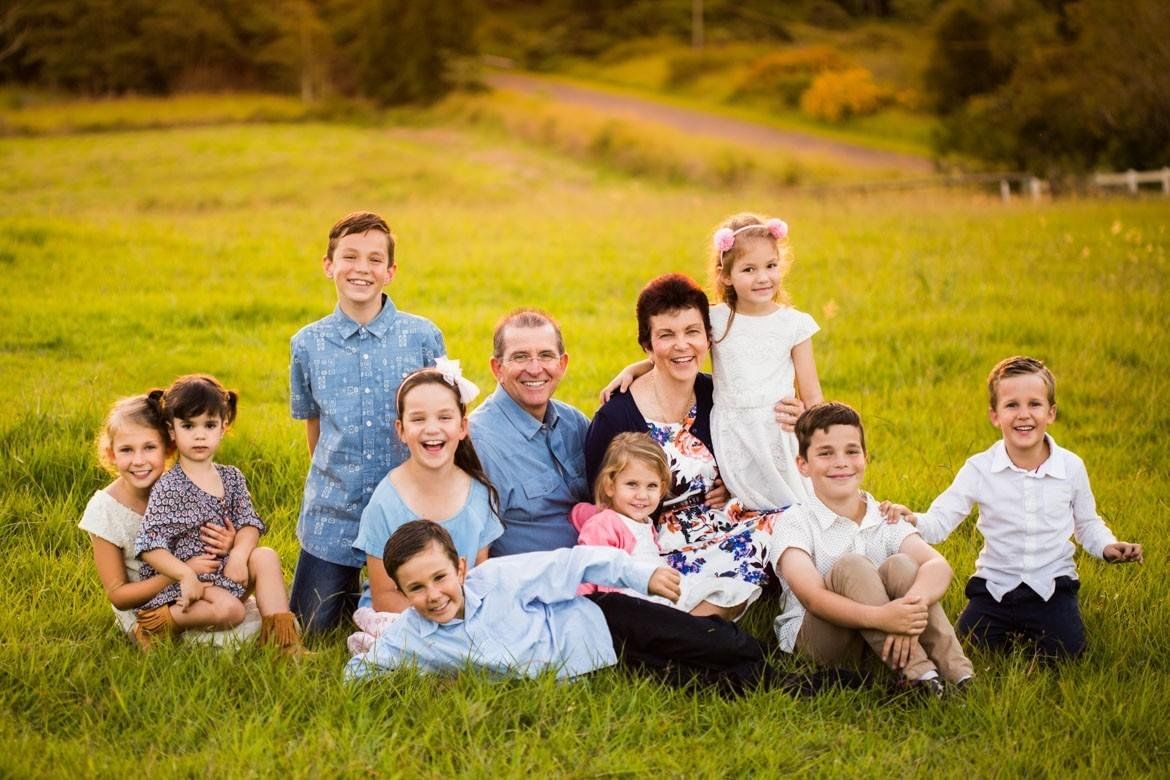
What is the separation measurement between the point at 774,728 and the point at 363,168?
2788 centimetres

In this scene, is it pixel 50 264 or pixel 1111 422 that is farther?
pixel 50 264

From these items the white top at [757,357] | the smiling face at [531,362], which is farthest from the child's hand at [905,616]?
the smiling face at [531,362]

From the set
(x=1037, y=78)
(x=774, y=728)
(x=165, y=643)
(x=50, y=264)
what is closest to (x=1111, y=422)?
(x=774, y=728)

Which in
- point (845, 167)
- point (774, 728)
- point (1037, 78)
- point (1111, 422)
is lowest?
point (774, 728)

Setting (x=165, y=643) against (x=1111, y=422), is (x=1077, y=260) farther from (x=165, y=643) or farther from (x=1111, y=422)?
(x=165, y=643)

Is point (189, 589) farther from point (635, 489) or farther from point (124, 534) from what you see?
point (635, 489)

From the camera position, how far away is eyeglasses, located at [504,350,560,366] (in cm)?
508

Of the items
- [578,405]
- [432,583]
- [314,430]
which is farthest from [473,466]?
[578,405]

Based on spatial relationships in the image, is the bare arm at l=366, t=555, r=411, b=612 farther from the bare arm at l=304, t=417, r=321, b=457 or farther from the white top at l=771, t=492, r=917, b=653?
the white top at l=771, t=492, r=917, b=653

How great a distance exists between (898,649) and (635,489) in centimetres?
131

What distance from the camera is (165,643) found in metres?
4.47

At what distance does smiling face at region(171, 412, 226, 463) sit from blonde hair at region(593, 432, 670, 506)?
1724mm

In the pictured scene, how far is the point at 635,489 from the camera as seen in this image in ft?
16.0

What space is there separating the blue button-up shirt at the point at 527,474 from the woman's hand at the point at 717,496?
597mm
